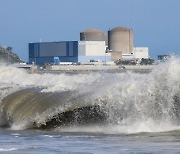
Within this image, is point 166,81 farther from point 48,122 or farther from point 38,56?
point 38,56

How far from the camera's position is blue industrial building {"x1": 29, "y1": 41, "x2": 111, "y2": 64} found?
159 m

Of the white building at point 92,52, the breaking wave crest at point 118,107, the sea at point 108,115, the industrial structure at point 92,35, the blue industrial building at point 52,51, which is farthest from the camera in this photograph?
the industrial structure at point 92,35

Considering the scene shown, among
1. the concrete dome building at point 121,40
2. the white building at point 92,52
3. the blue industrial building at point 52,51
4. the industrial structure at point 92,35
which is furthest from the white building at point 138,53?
the blue industrial building at point 52,51

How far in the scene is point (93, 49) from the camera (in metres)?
160

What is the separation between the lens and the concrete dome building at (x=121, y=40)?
17612 centimetres

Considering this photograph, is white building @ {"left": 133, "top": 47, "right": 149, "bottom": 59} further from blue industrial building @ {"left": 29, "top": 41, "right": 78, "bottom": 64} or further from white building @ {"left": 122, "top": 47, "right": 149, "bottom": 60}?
blue industrial building @ {"left": 29, "top": 41, "right": 78, "bottom": 64}

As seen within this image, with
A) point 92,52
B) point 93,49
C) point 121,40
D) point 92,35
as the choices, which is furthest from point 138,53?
point 92,52

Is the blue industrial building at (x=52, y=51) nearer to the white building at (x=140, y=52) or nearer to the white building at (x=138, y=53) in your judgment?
the white building at (x=138, y=53)

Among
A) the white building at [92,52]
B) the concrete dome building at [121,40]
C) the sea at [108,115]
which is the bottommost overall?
the sea at [108,115]

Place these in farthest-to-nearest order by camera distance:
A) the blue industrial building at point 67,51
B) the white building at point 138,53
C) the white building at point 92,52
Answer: the white building at point 138,53 → the blue industrial building at point 67,51 → the white building at point 92,52

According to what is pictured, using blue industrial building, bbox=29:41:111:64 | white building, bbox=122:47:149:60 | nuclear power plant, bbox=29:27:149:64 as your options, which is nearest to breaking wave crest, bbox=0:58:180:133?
blue industrial building, bbox=29:41:111:64

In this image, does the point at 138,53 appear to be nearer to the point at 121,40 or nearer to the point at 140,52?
the point at 140,52

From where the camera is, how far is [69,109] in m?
19.9

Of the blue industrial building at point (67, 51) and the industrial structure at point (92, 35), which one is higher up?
the industrial structure at point (92, 35)
